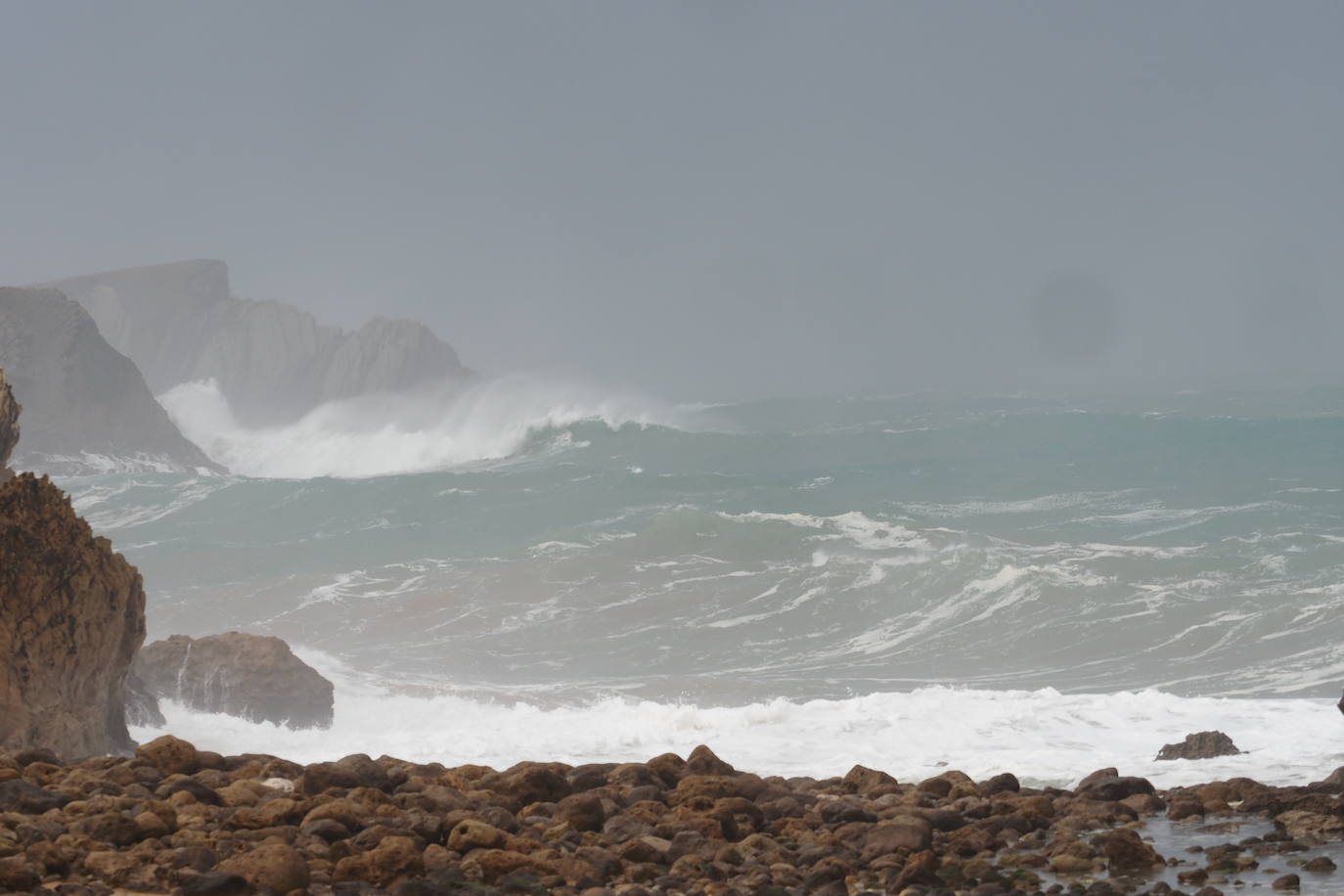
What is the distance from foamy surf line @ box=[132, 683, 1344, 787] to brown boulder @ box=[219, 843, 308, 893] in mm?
5869

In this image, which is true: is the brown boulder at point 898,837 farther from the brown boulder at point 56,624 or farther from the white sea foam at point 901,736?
the brown boulder at point 56,624

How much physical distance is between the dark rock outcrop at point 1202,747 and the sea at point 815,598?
0.47 feet

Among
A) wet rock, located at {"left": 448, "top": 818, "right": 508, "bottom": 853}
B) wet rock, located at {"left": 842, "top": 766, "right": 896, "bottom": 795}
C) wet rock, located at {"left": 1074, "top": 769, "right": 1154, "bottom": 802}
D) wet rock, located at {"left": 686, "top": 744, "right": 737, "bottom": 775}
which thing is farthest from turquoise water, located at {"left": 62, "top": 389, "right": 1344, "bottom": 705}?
wet rock, located at {"left": 448, "top": 818, "right": 508, "bottom": 853}

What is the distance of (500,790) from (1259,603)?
53.2ft

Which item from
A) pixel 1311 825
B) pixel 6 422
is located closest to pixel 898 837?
pixel 1311 825

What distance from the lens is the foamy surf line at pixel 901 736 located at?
11.3m

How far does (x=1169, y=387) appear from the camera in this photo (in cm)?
8756

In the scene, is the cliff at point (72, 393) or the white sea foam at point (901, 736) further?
the cliff at point (72, 393)

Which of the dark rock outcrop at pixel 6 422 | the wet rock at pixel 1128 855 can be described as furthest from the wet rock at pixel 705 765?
the dark rock outcrop at pixel 6 422

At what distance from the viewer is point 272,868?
634cm

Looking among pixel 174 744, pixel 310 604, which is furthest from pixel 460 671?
pixel 174 744

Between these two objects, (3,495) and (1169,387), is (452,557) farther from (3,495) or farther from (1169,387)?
(1169,387)

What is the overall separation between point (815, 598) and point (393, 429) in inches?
1833

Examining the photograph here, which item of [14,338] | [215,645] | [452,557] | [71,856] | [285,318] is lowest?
[71,856]
